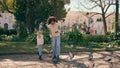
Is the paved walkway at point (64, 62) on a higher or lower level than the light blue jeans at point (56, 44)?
lower

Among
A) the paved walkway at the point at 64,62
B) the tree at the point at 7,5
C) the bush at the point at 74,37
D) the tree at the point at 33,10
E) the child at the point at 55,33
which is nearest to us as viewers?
the paved walkway at the point at 64,62

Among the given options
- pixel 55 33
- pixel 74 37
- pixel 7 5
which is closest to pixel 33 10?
pixel 7 5

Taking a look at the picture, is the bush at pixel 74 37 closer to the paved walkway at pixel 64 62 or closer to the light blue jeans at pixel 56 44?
the paved walkway at pixel 64 62

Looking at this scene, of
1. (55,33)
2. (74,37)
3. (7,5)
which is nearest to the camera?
(55,33)

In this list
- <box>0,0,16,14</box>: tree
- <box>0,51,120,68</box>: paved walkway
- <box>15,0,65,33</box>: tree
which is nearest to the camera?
<box>0,51,120,68</box>: paved walkway

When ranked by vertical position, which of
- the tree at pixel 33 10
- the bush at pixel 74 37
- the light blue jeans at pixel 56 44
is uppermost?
the tree at pixel 33 10

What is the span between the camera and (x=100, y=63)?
1210cm

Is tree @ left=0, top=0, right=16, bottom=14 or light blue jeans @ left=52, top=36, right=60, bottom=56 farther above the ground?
tree @ left=0, top=0, right=16, bottom=14

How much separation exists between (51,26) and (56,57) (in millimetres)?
1250

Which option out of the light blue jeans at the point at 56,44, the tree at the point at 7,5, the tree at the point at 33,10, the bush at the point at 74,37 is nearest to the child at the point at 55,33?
the light blue jeans at the point at 56,44

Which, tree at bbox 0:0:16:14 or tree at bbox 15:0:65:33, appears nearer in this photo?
tree at bbox 15:0:65:33

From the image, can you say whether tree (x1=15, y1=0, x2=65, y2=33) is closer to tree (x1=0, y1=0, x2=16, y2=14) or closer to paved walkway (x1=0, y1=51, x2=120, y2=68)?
tree (x1=0, y1=0, x2=16, y2=14)

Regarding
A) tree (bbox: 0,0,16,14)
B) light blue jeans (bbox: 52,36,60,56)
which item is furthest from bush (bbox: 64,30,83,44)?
tree (bbox: 0,0,16,14)

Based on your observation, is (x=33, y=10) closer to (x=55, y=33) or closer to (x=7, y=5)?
(x=7, y=5)
